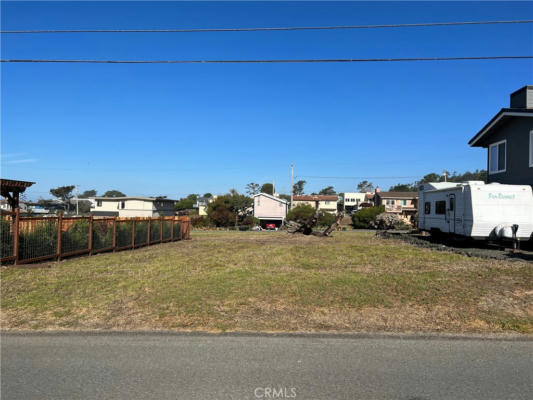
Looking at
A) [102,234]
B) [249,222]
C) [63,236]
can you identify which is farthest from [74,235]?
[249,222]

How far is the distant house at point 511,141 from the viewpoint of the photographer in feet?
53.2

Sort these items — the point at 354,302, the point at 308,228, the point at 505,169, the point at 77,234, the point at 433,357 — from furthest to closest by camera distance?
the point at 308,228 → the point at 505,169 → the point at 77,234 → the point at 354,302 → the point at 433,357

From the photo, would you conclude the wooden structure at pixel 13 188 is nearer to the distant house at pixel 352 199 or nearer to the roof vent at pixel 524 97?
the roof vent at pixel 524 97

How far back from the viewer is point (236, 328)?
547 centimetres

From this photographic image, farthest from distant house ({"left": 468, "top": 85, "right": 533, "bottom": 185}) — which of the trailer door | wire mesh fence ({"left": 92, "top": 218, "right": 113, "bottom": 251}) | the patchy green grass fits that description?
wire mesh fence ({"left": 92, "top": 218, "right": 113, "bottom": 251})

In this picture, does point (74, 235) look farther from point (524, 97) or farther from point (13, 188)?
point (524, 97)

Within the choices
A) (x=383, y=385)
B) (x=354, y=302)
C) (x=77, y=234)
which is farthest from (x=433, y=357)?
(x=77, y=234)

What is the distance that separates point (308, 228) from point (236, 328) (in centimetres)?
1659

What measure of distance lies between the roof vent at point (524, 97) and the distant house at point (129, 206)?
47417mm

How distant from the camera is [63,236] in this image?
11531mm

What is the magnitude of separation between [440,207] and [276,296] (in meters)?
13.0

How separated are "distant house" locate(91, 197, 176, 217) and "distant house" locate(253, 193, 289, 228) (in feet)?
49.3

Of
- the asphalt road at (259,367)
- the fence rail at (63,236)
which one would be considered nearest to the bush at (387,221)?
the fence rail at (63,236)

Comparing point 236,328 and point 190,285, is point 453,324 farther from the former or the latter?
point 190,285
